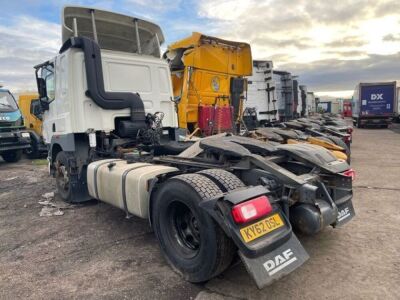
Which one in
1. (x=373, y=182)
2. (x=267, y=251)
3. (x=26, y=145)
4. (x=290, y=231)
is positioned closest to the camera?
(x=267, y=251)

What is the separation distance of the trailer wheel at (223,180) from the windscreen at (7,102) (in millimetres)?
10243

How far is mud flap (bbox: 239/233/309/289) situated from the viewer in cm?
253

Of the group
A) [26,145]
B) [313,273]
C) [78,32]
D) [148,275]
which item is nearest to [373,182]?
[313,273]

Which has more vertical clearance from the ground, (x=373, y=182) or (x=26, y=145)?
(x=26, y=145)

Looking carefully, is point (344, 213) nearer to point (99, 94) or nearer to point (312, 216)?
point (312, 216)

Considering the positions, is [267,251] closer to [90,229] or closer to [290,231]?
[290,231]

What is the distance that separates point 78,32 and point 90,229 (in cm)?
328

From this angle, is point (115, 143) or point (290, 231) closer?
point (290, 231)

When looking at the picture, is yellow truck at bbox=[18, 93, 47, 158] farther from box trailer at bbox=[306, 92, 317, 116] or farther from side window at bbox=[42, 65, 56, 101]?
box trailer at bbox=[306, 92, 317, 116]

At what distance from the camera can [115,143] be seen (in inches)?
214

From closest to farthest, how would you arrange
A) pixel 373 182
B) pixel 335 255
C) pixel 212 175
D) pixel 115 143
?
1. pixel 212 175
2. pixel 335 255
3. pixel 115 143
4. pixel 373 182

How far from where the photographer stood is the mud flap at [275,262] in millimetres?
2533

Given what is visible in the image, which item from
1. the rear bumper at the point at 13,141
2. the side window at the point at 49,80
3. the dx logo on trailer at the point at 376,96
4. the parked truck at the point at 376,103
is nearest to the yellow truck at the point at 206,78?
the side window at the point at 49,80

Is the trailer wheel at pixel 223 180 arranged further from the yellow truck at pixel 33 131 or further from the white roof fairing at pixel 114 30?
the yellow truck at pixel 33 131
